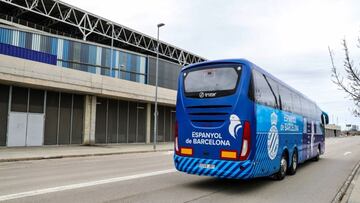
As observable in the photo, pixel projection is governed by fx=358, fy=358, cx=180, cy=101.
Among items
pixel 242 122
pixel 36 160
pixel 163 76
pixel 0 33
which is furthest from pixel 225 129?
pixel 163 76

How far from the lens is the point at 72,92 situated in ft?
88.1

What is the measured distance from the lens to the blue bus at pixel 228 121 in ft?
29.6

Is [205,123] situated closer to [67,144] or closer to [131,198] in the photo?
[131,198]

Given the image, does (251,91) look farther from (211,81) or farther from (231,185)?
(231,185)

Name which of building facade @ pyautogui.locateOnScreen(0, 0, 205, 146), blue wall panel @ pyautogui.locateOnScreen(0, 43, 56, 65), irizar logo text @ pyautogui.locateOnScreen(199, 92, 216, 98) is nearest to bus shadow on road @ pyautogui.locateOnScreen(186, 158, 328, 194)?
irizar logo text @ pyautogui.locateOnScreen(199, 92, 216, 98)

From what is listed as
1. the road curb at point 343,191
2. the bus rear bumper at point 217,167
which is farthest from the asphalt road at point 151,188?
the bus rear bumper at point 217,167

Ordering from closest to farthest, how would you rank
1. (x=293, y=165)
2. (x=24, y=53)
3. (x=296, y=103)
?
(x=293, y=165), (x=296, y=103), (x=24, y=53)

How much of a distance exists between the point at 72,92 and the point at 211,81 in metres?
19.3

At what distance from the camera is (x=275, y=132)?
10.8m

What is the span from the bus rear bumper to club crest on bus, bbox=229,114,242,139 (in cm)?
73

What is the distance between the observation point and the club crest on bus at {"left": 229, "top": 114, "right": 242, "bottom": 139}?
9.03m

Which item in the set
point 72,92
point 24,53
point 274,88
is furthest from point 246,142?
point 24,53

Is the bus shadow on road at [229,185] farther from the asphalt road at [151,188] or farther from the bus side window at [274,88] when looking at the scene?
the bus side window at [274,88]

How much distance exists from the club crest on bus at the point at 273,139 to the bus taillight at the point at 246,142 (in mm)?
1378
